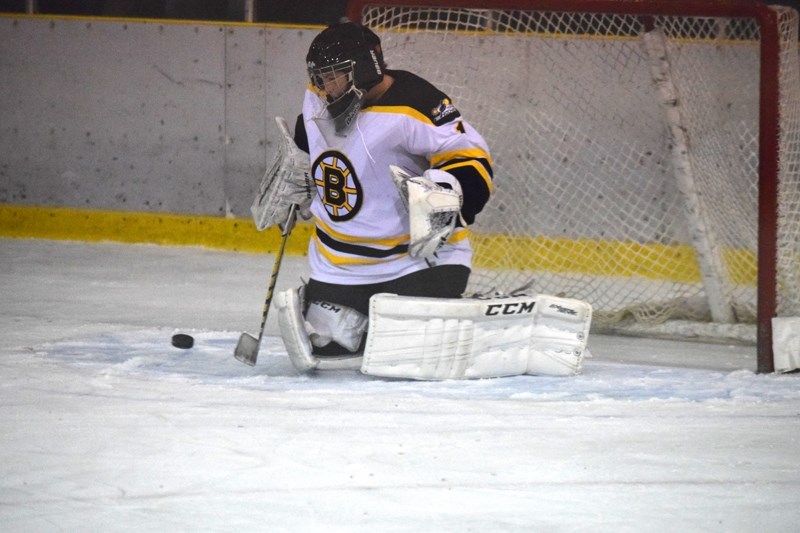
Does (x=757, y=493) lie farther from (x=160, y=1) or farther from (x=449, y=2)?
(x=160, y=1)

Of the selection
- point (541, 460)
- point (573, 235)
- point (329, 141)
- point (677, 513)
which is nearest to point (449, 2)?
point (329, 141)

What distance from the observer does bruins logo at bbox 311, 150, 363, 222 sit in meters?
3.29

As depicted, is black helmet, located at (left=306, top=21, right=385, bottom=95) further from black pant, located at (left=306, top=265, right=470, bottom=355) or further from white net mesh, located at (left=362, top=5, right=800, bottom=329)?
white net mesh, located at (left=362, top=5, right=800, bottom=329)

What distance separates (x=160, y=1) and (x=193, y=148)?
0.76 meters

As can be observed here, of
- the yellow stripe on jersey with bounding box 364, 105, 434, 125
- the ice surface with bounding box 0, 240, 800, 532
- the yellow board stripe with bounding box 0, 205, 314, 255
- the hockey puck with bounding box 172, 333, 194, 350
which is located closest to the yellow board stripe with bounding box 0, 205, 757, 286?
the yellow board stripe with bounding box 0, 205, 314, 255

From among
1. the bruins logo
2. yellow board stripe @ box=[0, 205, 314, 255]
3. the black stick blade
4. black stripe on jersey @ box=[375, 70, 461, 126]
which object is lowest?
yellow board stripe @ box=[0, 205, 314, 255]

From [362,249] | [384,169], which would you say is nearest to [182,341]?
[362,249]

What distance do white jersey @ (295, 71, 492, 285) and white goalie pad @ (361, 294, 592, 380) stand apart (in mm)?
204

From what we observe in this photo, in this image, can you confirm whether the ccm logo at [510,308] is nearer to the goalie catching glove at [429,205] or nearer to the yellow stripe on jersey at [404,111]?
the goalie catching glove at [429,205]

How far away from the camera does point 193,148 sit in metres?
6.12

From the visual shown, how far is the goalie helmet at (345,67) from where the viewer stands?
10.5ft

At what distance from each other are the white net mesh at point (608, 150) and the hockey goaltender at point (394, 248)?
719 mm

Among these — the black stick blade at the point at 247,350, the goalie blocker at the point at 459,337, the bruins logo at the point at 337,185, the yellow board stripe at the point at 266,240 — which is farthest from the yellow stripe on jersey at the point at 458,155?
the yellow board stripe at the point at 266,240

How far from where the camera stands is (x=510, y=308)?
322 centimetres
